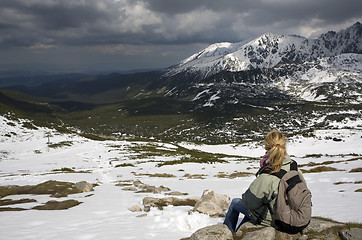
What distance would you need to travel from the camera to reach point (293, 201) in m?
6.46

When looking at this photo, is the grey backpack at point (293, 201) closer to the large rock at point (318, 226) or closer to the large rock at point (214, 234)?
the large rock at point (318, 226)

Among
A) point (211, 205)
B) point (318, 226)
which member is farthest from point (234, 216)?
point (211, 205)

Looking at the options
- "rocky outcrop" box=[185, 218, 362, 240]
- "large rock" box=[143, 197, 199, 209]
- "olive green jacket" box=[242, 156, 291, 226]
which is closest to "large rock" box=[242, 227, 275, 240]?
"rocky outcrop" box=[185, 218, 362, 240]

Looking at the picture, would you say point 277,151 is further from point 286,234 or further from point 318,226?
point 318,226

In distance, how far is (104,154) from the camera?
82.2m

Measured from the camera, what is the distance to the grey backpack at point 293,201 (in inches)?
254

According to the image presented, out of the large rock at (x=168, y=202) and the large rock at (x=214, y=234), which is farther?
the large rock at (x=168, y=202)

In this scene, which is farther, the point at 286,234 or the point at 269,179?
the point at 286,234

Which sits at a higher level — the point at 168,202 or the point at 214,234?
the point at 214,234

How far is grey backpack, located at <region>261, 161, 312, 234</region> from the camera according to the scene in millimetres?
6457


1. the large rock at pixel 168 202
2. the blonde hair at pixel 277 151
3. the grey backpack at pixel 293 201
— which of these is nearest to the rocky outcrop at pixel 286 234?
the grey backpack at pixel 293 201

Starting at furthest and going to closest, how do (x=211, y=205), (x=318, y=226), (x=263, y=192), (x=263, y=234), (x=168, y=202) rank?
1. (x=168, y=202)
2. (x=211, y=205)
3. (x=318, y=226)
4. (x=263, y=234)
5. (x=263, y=192)

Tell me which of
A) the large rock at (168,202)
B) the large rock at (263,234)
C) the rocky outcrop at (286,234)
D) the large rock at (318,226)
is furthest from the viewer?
the large rock at (168,202)

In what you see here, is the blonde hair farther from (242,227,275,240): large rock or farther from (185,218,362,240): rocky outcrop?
(185,218,362,240): rocky outcrop
